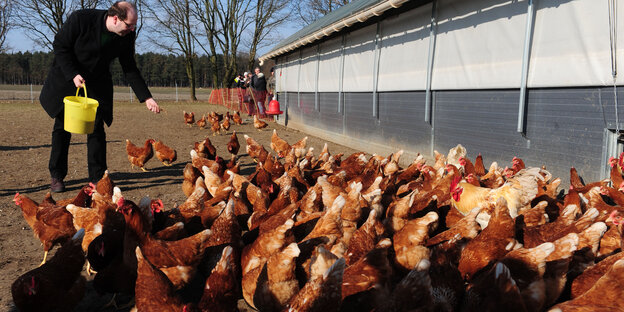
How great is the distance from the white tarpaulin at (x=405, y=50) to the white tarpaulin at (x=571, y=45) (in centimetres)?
234

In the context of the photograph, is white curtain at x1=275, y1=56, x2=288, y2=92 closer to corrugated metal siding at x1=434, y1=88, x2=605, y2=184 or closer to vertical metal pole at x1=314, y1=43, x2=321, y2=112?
vertical metal pole at x1=314, y1=43, x2=321, y2=112

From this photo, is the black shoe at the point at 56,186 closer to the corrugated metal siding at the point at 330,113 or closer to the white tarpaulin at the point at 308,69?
the corrugated metal siding at the point at 330,113

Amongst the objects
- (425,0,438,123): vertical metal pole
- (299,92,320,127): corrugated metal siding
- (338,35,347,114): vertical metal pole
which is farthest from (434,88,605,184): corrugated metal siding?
(299,92,320,127): corrugated metal siding

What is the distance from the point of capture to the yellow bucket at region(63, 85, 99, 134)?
4.16 metres

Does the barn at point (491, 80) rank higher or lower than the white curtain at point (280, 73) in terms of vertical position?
lower

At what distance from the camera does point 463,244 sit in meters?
2.71

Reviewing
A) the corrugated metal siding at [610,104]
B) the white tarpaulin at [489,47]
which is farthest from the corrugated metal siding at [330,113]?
the corrugated metal siding at [610,104]

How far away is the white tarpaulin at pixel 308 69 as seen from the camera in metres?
13.1

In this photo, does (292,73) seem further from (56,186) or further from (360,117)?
(56,186)

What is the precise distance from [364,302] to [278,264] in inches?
21.8

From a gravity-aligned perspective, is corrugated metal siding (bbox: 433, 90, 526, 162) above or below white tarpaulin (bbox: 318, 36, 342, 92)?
below

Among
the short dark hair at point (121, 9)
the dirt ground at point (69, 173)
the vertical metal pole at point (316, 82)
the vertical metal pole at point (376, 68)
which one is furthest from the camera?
the vertical metal pole at point (316, 82)

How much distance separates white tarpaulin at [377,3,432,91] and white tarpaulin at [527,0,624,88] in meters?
2.34

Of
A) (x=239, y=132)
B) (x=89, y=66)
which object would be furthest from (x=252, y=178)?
(x=239, y=132)
